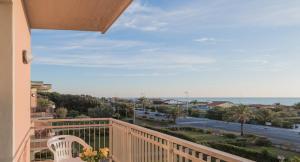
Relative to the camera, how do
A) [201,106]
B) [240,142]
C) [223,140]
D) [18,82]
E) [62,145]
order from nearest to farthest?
[18,82] < [62,145] < [240,142] < [223,140] < [201,106]

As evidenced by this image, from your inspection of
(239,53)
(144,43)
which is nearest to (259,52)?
(239,53)

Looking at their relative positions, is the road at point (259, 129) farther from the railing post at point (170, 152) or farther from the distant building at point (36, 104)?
the railing post at point (170, 152)

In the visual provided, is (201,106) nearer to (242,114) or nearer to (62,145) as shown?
(242,114)

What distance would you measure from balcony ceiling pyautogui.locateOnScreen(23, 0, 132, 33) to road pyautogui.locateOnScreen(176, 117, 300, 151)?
3363 cm

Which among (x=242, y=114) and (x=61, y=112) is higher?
(x=61, y=112)

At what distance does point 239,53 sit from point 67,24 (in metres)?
31.9

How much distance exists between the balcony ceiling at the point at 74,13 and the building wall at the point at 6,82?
119 centimetres

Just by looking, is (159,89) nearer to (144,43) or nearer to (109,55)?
(144,43)

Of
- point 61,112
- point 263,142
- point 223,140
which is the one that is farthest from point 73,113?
point 263,142

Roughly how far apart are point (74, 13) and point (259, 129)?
38.3 m

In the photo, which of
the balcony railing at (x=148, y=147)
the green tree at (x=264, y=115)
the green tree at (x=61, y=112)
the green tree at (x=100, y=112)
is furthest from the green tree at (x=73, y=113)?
the green tree at (x=264, y=115)

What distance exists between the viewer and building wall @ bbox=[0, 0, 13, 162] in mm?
2242

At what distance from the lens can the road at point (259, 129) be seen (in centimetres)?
3434

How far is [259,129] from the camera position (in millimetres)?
38531
